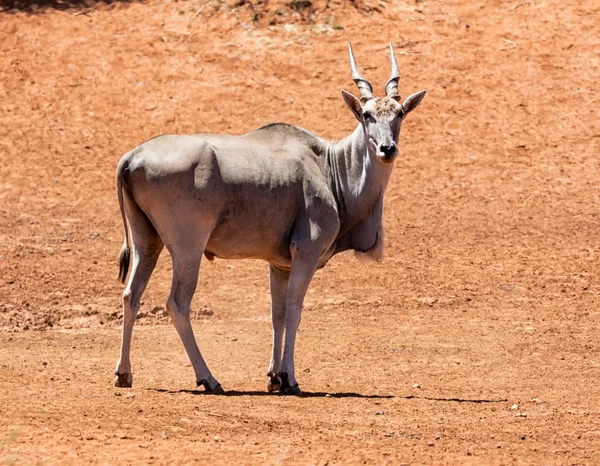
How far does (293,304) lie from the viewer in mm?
11328

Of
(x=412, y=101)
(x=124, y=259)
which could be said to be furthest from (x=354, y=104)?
(x=124, y=259)

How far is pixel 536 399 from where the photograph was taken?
11.1m

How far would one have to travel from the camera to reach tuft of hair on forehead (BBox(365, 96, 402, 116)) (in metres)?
11.2

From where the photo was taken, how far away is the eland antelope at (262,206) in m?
10.7

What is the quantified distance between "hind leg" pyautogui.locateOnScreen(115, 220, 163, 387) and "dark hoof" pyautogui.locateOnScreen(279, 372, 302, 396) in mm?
1449

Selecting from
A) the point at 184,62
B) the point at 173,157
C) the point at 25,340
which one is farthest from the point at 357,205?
the point at 184,62

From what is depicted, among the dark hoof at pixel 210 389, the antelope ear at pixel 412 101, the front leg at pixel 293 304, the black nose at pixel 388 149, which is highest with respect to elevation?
the antelope ear at pixel 412 101

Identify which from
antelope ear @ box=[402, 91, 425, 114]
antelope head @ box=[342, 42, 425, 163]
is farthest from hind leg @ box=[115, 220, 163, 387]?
antelope ear @ box=[402, 91, 425, 114]

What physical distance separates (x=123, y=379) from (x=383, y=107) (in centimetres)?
363

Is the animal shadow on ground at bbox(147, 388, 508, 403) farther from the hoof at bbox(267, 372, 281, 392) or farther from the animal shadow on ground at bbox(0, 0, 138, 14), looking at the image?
the animal shadow on ground at bbox(0, 0, 138, 14)

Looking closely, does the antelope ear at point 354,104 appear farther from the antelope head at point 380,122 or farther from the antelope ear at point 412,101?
the antelope ear at point 412,101

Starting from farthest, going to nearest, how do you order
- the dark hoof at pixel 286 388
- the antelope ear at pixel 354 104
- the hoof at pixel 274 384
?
the antelope ear at pixel 354 104, the hoof at pixel 274 384, the dark hoof at pixel 286 388

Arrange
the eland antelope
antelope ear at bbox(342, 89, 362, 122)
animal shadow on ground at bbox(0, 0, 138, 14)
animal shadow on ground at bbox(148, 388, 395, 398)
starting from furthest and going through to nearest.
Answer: animal shadow on ground at bbox(0, 0, 138, 14) → antelope ear at bbox(342, 89, 362, 122) → animal shadow on ground at bbox(148, 388, 395, 398) → the eland antelope

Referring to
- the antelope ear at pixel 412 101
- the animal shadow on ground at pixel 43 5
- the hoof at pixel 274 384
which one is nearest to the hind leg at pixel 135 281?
the hoof at pixel 274 384
